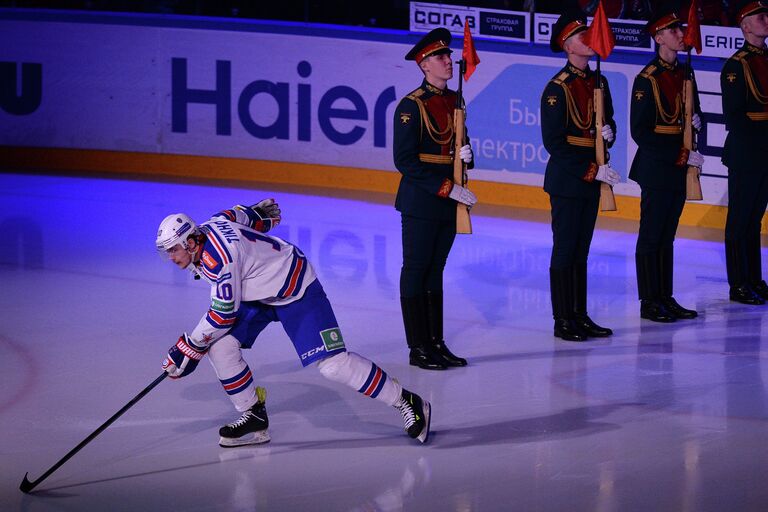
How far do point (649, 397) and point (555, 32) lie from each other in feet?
8.48

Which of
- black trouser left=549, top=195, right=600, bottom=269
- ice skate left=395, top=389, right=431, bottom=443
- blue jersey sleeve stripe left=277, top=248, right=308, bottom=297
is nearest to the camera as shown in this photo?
blue jersey sleeve stripe left=277, top=248, right=308, bottom=297

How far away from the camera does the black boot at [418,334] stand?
786cm

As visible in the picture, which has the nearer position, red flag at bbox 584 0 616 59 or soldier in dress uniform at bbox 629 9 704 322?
red flag at bbox 584 0 616 59

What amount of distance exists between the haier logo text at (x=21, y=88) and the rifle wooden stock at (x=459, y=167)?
899cm

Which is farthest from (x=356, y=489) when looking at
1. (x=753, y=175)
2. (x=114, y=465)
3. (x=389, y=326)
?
(x=753, y=175)

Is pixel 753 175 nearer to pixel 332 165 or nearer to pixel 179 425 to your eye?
pixel 179 425

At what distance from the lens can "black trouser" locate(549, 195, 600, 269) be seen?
27.8ft

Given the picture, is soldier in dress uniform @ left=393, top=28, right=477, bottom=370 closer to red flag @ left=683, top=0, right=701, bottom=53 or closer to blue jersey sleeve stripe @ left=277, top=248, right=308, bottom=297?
blue jersey sleeve stripe @ left=277, top=248, right=308, bottom=297

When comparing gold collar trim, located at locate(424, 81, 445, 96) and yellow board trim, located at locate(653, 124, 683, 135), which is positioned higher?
gold collar trim, located at locate(424, 81, 445, 96)

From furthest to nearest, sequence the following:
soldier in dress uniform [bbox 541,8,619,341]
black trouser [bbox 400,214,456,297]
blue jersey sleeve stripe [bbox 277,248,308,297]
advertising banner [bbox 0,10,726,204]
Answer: advertising banner [bbox 0,10,726,204] → soldier in dress uniform [bbox 541,8,619,341] → black trouser [bbox 400,214,456,297] → blue jersey sleeve stripe [bbox 277,248,308,297]

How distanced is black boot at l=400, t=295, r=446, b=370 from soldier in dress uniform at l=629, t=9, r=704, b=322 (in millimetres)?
1927

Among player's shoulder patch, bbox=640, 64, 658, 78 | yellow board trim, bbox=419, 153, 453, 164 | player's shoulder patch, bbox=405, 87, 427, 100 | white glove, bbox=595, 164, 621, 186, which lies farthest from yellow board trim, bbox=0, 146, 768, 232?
player's shoulder patch, bbox=405, 87, 427, 100

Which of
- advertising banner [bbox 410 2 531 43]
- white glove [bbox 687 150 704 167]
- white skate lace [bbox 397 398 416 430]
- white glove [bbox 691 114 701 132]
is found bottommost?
white skate lace [bbox 397 398 416 430]

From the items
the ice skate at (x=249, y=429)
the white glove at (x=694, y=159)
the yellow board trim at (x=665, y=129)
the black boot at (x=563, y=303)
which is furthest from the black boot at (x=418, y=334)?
the white glove at (x=694, y=159)
